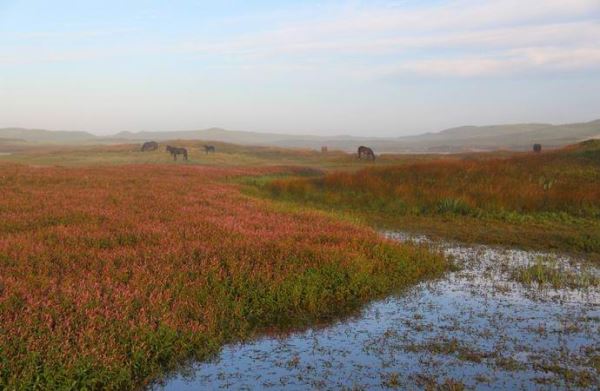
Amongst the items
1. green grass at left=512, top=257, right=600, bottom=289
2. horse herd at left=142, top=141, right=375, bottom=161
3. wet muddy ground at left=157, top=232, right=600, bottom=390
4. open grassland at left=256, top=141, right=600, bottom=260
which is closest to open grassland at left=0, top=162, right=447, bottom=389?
wet muddy ground at left=157, top=232, right=600, bottom=390

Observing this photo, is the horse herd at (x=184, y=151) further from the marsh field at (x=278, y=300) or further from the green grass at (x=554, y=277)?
the green grass at (x=554, y=277)

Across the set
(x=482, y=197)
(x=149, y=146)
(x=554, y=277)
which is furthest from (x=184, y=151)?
(x=554, y=277)

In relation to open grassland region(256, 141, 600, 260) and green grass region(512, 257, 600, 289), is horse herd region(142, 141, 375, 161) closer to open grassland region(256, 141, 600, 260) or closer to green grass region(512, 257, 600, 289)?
open grassland region(256, 141, 600, 260)

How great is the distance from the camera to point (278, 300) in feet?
30.2

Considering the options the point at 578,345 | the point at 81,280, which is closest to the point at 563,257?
the point at 578,345

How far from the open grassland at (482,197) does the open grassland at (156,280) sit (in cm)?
528

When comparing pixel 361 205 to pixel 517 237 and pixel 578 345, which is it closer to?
pixel 517 237

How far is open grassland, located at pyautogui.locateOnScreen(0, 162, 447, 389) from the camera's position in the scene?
20.9 feet

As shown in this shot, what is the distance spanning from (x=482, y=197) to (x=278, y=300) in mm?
15266

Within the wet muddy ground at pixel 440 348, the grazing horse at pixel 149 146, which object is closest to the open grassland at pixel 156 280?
the wet muddy ground at pixel 440 348

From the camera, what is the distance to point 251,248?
1105 centimetres

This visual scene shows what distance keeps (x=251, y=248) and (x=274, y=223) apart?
317cm

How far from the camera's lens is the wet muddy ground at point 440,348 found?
21.3 ft

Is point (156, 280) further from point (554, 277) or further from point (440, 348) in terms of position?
point (554, 277)
